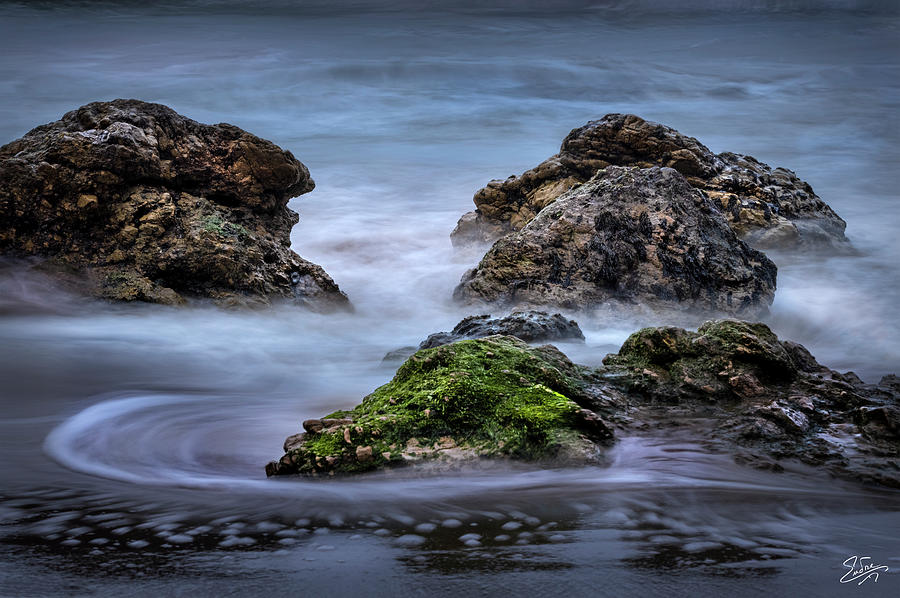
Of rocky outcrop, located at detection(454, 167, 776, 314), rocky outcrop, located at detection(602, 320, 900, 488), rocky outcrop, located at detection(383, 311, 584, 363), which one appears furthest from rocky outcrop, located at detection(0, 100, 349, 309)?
rocky outcrop, located at detection(602, 320, 900, 488)

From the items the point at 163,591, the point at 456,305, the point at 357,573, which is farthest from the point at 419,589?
the point at 456,305

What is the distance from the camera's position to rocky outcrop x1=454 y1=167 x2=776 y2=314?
→ 26.1ft

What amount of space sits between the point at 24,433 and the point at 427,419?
2.13 metres

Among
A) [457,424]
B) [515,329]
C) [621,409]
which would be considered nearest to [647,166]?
[515,329]

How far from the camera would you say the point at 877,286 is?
32.3 ft

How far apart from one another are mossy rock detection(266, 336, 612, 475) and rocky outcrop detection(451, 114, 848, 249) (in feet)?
22.3

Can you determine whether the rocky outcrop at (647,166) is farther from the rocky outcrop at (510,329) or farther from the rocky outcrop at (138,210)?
the rocky outcrop at (510,329)

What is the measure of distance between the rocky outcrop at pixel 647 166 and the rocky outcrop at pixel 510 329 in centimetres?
433

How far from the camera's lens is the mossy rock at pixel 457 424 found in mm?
3580

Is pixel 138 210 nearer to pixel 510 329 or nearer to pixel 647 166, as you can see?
pixel 510 329

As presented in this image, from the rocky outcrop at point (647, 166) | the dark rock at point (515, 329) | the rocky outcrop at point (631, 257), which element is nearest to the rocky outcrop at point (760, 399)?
the dark rock at point (515, 329)

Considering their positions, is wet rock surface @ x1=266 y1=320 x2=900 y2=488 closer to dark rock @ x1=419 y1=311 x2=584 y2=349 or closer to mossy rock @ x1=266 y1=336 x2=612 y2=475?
mossy rock @ x1=266 y1=336 x2=612 y2=475

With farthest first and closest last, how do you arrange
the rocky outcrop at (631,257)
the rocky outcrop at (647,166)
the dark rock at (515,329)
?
the rocky outcrop at (647,166)
the rocky outcrop at (631,257)
the dark rock at (515,329)

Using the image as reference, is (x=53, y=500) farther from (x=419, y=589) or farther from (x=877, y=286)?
(x=877, y=286)
